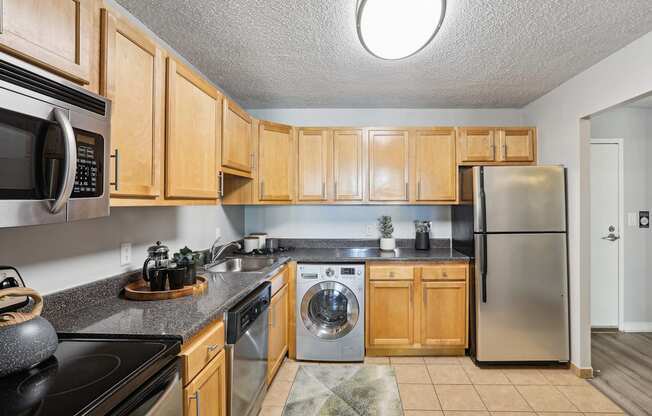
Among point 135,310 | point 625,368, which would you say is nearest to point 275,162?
point 135,310

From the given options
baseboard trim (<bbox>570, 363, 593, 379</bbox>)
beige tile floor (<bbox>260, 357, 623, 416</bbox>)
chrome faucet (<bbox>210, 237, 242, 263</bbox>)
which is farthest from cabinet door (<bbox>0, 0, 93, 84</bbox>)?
baseboard trim (<bbox>570, 363, 593, 379</bbox>)

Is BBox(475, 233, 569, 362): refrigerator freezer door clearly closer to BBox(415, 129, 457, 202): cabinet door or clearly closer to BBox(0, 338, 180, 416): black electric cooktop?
BBox(415, 129, 457, 202): cabinet door

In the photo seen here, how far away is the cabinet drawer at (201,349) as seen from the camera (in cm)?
123

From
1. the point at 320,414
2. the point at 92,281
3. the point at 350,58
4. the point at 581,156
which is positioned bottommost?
the point at 320,414

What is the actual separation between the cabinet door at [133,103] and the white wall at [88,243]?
15.2 inches

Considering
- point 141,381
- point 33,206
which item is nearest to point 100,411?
point 141,381

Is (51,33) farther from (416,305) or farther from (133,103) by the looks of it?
(416,305)

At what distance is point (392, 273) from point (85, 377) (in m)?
2.40

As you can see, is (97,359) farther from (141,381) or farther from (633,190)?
(633,190)

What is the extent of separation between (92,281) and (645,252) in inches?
194

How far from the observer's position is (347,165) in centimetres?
328

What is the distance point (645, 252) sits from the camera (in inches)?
137

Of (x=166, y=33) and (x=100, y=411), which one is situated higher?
(x=166, y=33)

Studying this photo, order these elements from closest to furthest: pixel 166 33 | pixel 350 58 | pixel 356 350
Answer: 1. pixel 166 33
2. pixel 350 58
3. pixel 356 350
